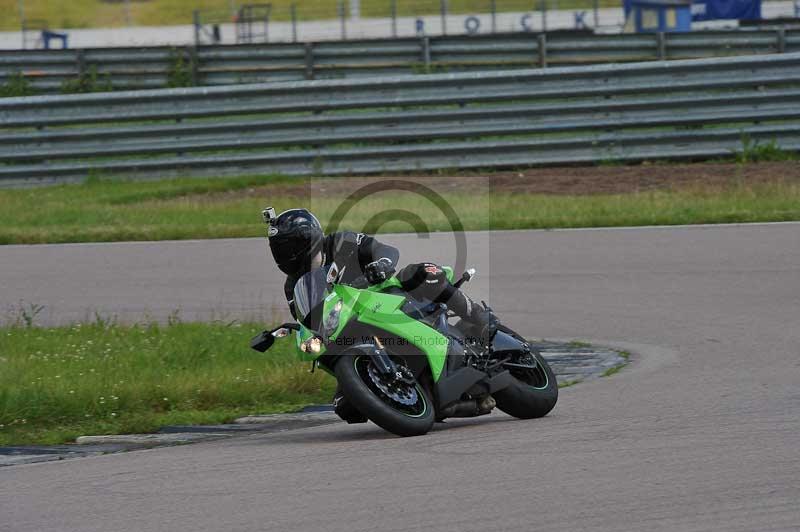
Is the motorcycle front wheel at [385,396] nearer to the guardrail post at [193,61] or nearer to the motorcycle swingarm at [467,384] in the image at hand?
the motorcycle swingarm at [467,384]

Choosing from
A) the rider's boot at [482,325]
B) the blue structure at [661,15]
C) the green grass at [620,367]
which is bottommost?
the green grass at [620,367]

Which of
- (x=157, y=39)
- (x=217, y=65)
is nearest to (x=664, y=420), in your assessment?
(x=217, y=65)

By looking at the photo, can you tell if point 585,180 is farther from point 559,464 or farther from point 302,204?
point 559,464

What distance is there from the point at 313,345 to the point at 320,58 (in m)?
18.0

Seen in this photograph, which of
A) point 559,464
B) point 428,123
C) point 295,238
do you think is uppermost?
point 428,123

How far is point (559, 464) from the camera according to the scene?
5.82m

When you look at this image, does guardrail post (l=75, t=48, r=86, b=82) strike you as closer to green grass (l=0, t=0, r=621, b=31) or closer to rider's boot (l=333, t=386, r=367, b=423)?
green grass (l=0, t=0, r=621, b=31)

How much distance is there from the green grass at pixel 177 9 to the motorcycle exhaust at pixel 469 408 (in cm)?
3271

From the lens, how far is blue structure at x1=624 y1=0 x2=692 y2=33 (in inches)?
1305

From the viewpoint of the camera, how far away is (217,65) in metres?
24.3

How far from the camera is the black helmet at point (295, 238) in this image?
661 centimetres

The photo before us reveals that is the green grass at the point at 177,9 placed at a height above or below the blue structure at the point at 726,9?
above

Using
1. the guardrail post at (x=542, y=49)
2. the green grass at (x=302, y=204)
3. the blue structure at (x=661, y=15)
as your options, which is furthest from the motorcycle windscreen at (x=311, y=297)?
the blue structure at (x=661, y=15)

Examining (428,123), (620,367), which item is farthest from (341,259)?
(428,123)
